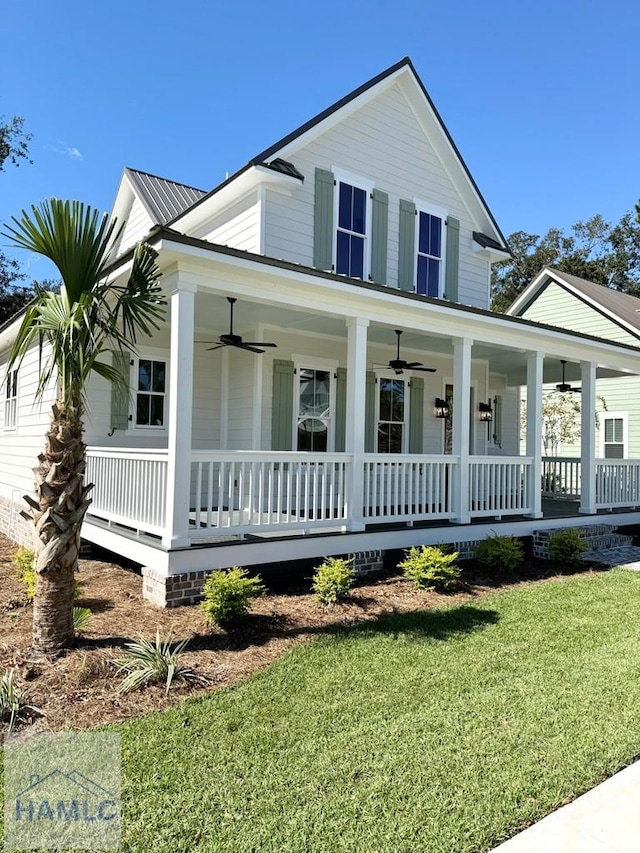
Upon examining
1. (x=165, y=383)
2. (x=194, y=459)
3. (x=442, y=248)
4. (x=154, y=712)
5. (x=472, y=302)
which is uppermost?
(x=442, y=248)

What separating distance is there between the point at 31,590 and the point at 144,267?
3.58 metres

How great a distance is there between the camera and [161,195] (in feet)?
41.7

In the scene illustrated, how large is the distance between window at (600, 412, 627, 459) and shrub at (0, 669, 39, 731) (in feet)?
57.3

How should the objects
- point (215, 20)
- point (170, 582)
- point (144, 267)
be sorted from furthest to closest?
point (215, 20) → point (170, 582) → point (144, 267)

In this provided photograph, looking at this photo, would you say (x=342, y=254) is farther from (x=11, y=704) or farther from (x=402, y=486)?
(x=11, y=704)

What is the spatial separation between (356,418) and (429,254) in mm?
5473

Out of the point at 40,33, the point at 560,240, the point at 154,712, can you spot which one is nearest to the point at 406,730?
the point at 154,712

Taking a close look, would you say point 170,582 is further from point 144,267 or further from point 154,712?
point 144,267

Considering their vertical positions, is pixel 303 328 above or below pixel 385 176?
below

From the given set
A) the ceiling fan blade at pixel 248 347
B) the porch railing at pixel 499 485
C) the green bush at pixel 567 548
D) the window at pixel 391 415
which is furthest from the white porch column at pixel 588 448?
the ceiling fan blade at pixel 248 347

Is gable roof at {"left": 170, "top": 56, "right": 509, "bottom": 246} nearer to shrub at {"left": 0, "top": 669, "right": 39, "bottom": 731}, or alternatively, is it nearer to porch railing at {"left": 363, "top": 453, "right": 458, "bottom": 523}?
porch railing at {"left": 363, "top": 453, "right": 458, "bottom": 523}

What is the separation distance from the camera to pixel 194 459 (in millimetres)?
6355

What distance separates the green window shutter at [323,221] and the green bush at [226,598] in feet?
20.2

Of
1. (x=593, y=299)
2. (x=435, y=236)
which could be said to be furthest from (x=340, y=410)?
(x=593, y=299)
